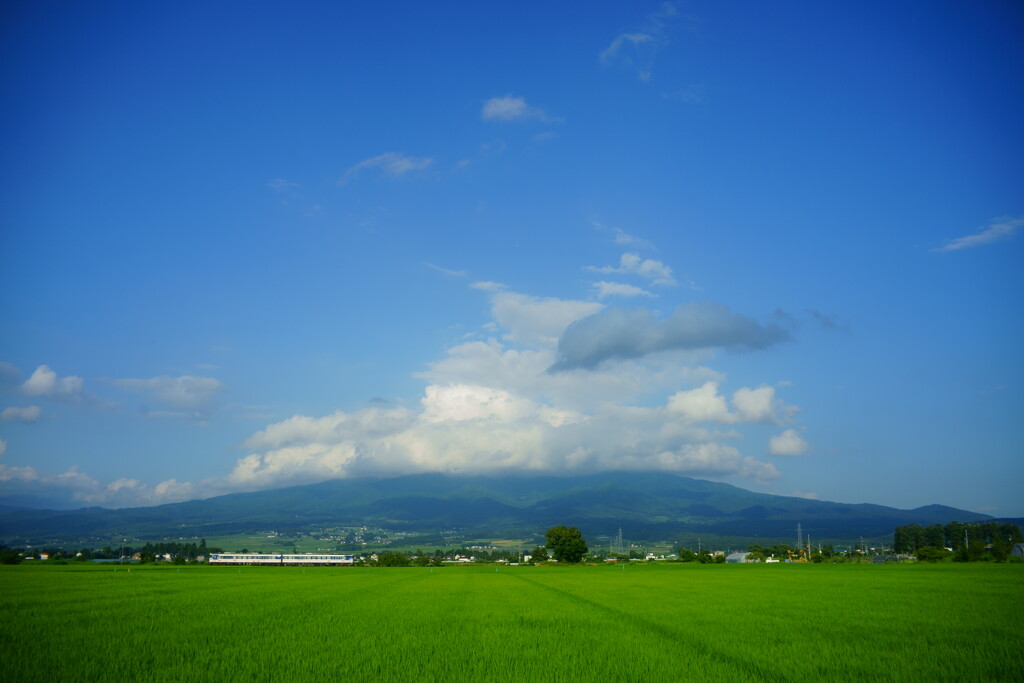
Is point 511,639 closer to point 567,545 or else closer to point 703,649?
point 703,649

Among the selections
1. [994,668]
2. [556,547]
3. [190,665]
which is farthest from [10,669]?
[556,547]

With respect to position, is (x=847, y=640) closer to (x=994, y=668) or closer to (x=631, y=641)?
(x=994, y=668)

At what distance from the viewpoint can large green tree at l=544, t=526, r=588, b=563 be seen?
4417 inches

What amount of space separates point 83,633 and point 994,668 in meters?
20.2

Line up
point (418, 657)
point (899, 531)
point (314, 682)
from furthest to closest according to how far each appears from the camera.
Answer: point (899, 531) → point (418, 657) → point (314, 682)

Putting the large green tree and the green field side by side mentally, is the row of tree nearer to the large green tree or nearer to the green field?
the large green tree

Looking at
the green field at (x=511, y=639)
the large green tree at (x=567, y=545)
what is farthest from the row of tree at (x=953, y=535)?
the green field at (x=511, y=639)

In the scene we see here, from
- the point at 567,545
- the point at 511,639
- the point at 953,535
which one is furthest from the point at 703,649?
the point at 953,535

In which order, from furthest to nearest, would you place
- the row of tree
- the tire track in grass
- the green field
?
the row of tree, the tire track in grass, the green field

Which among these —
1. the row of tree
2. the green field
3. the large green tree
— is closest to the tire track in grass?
the green field

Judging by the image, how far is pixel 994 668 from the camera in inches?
446

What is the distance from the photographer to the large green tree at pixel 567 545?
112 meters

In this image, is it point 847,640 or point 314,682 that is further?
point 847,640

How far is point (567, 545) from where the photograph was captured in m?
112
